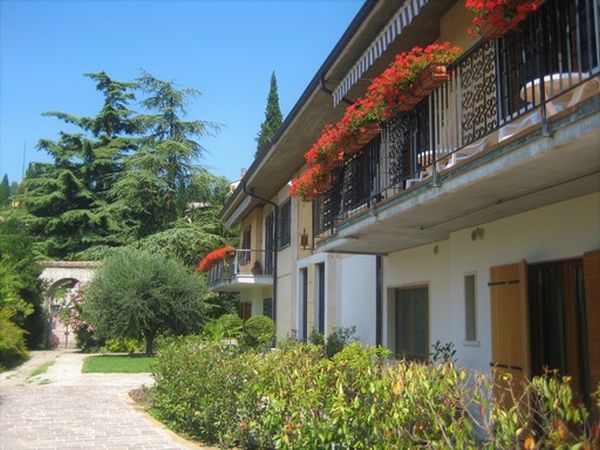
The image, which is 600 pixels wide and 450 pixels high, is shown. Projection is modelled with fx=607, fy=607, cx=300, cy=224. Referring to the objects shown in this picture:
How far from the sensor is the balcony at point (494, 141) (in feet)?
14.9

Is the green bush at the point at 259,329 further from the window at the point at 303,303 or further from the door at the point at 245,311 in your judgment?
the door at the point at 245,311

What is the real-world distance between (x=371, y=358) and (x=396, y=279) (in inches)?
193

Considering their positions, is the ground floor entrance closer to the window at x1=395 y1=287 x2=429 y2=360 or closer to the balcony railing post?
the balcony railing post

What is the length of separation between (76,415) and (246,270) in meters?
15.1

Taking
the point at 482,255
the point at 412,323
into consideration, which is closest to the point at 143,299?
the point at 412,323

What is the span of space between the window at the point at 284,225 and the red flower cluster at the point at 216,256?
4682 millimetres

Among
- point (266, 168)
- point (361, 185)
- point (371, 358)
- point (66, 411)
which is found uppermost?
point (266, 168)

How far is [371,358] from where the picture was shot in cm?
614

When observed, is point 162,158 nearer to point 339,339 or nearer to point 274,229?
point 274,229

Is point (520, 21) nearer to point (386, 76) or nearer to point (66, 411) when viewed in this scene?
point (386, 76)

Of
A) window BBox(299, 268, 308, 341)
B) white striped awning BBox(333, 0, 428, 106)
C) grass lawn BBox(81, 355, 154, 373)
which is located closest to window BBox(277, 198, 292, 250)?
window BBox(299, 268, 308, 341)

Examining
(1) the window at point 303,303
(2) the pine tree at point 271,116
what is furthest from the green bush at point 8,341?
(2) the pine tree at point 271,116

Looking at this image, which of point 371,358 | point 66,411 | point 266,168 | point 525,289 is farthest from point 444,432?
point 266,168

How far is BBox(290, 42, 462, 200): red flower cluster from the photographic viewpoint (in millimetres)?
6871
